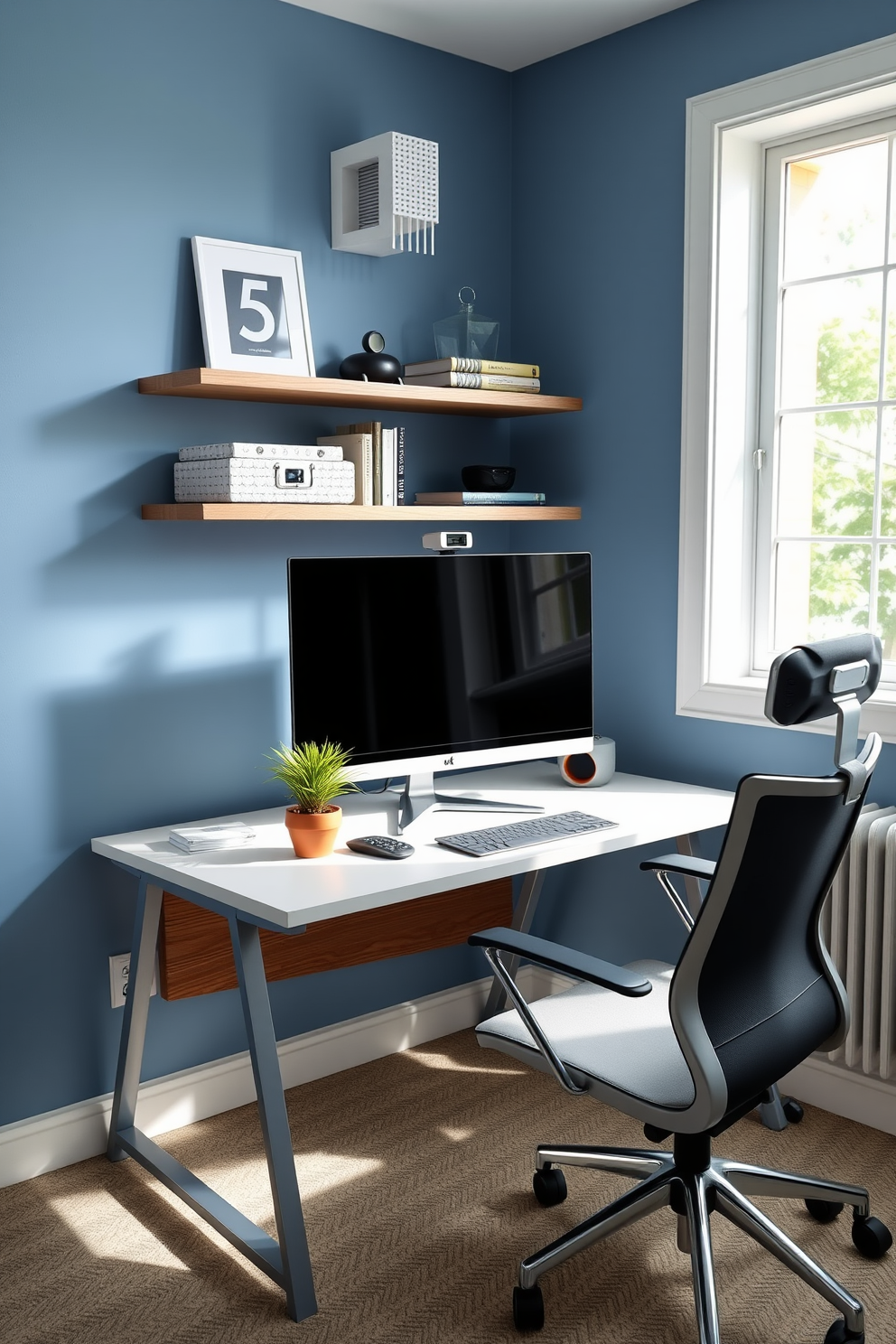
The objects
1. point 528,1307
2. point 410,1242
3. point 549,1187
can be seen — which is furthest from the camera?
point 549,1187

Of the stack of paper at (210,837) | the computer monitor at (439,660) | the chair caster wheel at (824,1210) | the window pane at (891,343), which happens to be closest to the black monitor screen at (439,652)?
the computer monitor at (439,660)

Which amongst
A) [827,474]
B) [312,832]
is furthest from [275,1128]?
[827,474]

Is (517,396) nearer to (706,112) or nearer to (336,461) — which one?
(336,461)

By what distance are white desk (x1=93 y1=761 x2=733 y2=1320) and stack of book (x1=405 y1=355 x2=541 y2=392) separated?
996mm

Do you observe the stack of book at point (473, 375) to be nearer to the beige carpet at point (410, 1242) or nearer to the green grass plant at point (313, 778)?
the green grass plant at point (313, 778)

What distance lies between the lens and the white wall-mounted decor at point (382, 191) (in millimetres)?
2756

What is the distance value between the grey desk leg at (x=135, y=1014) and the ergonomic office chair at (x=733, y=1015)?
2.59ft

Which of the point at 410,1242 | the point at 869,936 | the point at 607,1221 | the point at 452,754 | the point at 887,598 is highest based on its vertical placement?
the point at 887,598

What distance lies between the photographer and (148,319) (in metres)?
2.59

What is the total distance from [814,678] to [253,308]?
160 cm

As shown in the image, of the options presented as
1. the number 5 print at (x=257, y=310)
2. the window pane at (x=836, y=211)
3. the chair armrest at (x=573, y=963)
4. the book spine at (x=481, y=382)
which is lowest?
the chair armrest at (x=573, y=963)

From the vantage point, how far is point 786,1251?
6.39 ft

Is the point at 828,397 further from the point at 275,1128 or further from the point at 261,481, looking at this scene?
the point at 275,1128

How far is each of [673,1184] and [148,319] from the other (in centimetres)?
202
